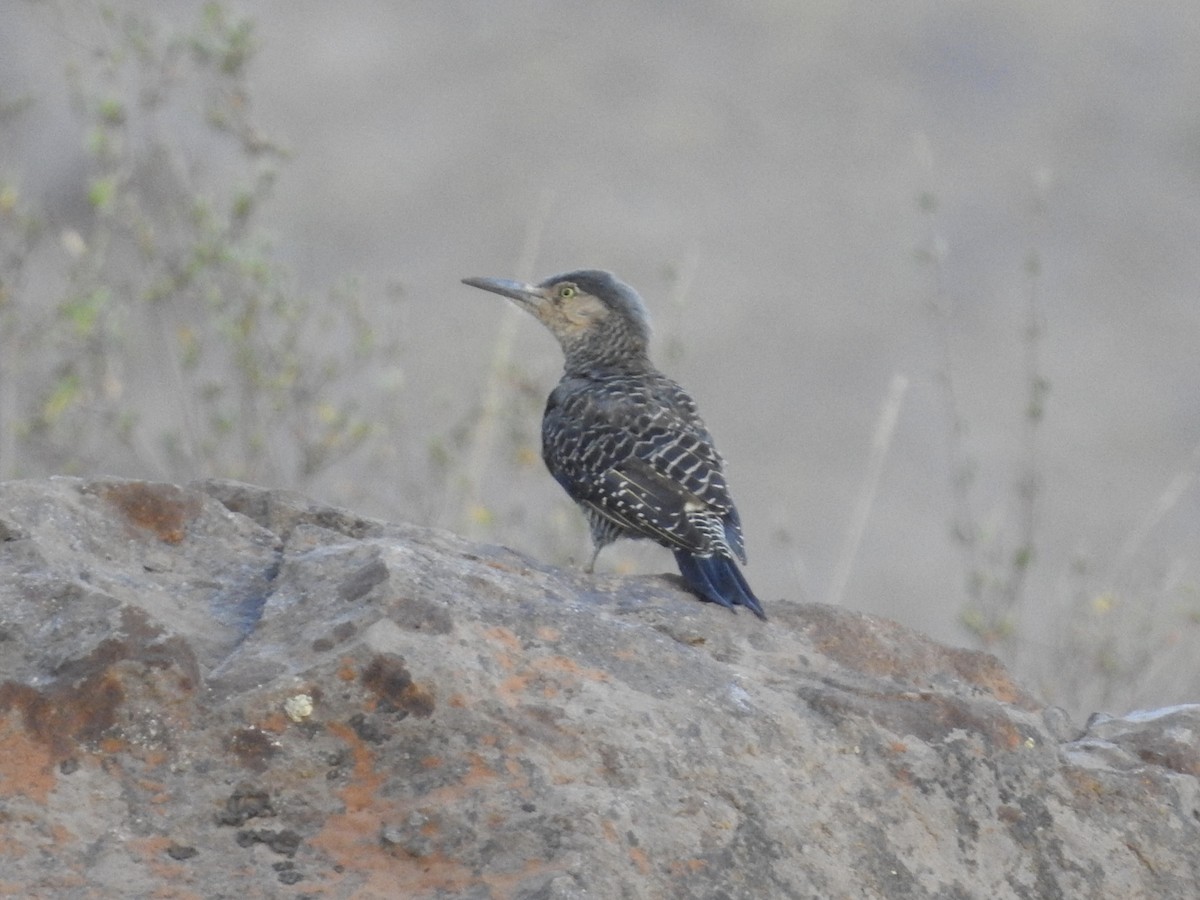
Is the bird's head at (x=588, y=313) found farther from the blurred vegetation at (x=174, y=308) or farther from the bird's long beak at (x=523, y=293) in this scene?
the blurred vegetation at (x=174, y=308)

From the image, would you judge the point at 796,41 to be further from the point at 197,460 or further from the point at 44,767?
the point at 44,767

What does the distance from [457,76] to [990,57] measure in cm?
523

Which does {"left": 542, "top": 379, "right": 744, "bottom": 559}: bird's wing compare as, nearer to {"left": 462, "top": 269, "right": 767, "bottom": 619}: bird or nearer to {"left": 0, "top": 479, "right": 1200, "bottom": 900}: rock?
{"left": 462, "top": 269, "right": 767, "bottom": 619}: bird

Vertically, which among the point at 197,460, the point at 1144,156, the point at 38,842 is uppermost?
the point at 1144,156

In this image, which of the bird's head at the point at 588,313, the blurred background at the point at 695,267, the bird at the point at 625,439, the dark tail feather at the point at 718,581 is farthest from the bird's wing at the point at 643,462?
the blurred background at the point at 695,267

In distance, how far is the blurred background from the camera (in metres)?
7.98

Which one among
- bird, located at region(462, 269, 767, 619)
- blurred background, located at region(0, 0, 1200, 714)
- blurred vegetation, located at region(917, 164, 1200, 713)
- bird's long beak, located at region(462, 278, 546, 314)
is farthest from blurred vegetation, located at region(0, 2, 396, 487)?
blurred vegetation, located at region(917, 164, 1200, 713)

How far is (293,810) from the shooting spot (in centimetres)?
307

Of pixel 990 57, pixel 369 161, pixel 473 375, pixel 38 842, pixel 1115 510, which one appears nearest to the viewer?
pixel 38 842

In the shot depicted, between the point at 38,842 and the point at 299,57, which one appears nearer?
the point at 38,842

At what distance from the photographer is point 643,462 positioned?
5.81 m

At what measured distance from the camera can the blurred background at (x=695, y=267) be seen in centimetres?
798

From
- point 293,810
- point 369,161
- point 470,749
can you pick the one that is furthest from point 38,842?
point 369,161

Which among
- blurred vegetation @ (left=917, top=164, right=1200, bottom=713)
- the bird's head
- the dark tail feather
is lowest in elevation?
blurred vegetation @ (left=917, top=164, right=1200, bottom=713)
